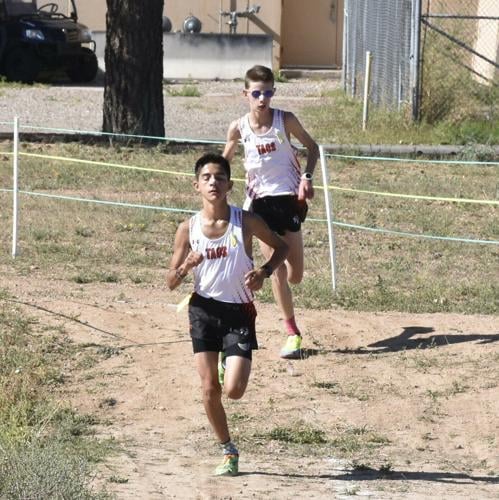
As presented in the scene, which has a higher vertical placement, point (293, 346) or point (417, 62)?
point (417, 62)

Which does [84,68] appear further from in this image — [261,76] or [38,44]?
[261,76]

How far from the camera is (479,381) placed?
8.62 meters

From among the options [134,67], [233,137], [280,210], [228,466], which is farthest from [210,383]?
[134,67]

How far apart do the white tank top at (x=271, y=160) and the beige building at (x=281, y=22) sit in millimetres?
20492

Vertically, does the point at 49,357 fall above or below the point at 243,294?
below

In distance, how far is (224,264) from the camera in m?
6.65

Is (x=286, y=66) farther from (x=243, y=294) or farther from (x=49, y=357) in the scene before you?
(x=243, y=294)

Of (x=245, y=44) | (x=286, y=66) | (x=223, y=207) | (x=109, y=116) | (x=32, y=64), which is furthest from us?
(x=286, y=66)

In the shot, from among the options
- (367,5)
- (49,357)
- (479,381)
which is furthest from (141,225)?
(367,5)

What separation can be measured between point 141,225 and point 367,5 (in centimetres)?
986

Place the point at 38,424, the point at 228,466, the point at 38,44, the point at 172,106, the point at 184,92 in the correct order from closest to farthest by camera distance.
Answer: the point at 228,466 < the point at 38,424 < the point at 172,106 < the point at 184,92 < the point at 38,44

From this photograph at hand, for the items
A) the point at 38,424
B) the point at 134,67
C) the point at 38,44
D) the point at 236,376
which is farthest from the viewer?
the point at 38,44

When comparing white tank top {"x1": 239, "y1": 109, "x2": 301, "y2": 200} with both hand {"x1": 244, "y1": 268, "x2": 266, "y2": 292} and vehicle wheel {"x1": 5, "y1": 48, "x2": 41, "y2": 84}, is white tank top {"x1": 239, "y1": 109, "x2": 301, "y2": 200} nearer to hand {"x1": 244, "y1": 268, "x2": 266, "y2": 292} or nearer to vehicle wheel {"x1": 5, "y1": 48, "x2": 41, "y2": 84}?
hand {"x1": 244, "y1": 268, "x2": 266, "y2": 292}

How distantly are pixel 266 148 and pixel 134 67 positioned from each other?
29.6 feet
